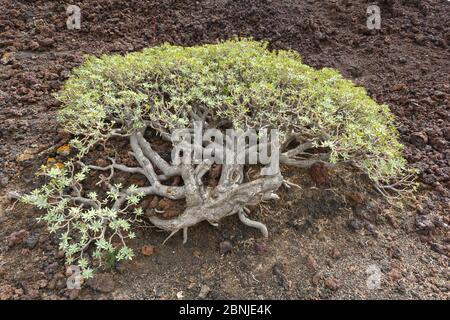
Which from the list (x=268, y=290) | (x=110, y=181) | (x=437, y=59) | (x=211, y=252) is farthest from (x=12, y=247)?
(x=437, y=59)

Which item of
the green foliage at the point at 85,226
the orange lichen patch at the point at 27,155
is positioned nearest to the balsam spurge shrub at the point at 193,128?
the green foliage at the point at 85,226

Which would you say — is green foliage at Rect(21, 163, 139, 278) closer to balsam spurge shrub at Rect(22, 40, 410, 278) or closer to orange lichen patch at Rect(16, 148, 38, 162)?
balsam spurge shrub at Rect(22, 40, 410, 278)

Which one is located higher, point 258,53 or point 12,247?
point 258,53

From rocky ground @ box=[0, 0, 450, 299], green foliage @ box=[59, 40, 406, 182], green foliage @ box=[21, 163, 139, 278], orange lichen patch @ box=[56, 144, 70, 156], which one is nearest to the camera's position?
green foliage @ box=[21, 163, 139, 278]

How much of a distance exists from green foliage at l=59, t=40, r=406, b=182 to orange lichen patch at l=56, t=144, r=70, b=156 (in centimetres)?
37

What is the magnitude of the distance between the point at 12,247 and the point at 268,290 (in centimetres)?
229

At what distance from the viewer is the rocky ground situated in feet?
10.1

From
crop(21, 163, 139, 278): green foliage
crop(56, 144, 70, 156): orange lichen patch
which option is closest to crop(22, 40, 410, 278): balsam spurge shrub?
crop(21, 163, 139, 278): green foliage

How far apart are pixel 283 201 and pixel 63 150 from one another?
2.44m

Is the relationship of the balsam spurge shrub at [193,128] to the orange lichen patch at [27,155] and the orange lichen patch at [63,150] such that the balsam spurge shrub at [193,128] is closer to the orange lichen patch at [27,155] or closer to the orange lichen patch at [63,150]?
the orange lichen patch at [63,150]

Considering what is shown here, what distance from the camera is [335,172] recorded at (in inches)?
160

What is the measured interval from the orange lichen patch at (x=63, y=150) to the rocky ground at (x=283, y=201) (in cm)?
10

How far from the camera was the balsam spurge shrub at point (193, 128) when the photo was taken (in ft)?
10.4

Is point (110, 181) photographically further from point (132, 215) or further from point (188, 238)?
point (188, 238)
